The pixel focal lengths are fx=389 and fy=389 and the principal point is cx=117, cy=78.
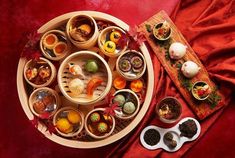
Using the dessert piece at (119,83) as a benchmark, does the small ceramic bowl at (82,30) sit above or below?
above

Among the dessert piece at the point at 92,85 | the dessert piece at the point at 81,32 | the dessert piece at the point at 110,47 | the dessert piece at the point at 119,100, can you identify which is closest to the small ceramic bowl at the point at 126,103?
the dessert piece at the point at 119,100

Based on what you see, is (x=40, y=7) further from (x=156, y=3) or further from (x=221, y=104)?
(x=221, y=104)

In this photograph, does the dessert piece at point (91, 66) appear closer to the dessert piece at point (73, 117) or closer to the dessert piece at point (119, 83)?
the dessert piece at point (119, 83)

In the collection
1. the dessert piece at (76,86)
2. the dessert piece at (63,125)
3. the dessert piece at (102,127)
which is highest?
the dessert piece at (76,86)

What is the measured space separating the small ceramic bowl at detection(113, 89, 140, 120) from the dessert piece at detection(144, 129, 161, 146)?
0.20m

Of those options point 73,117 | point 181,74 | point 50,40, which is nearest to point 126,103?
point 73,117

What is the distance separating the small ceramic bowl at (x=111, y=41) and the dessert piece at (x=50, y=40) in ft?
0.75

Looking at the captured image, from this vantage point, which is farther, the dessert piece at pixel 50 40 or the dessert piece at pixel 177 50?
the dessert piece at pixel 177 50

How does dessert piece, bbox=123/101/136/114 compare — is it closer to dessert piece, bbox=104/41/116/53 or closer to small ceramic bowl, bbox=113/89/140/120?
small ceramic bowl, bbox=113/89/140/120

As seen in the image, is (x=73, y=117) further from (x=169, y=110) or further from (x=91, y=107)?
(x=169, y=110)

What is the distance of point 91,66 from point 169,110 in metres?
0.47

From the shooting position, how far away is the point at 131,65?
1.91m

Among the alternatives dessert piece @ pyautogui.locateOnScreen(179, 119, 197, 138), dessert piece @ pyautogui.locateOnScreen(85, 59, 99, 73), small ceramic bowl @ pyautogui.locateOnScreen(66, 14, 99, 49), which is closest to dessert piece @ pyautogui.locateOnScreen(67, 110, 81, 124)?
dessert piece @ pyautogui.locateOnScreen(85, 59, 99, 73)

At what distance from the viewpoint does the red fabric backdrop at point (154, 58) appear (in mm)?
2064
